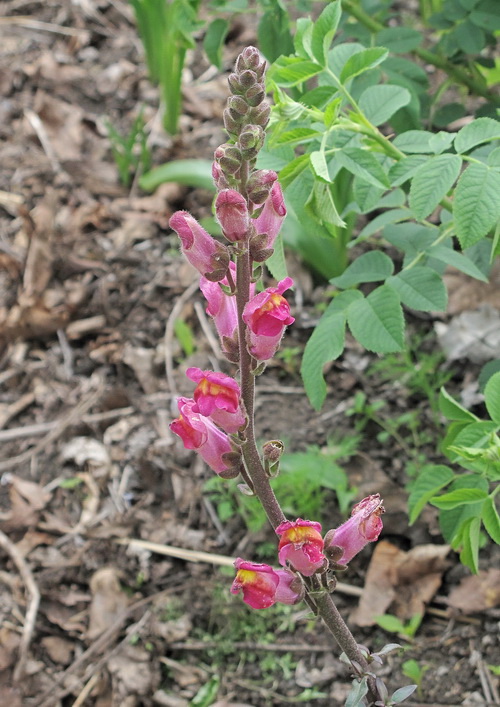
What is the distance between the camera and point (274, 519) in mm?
1596

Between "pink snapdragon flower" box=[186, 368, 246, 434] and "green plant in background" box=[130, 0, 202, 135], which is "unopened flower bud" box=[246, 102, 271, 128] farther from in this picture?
"green plant in background" box=[130, 0, 202, 135]

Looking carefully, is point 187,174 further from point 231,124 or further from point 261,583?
point 261,583

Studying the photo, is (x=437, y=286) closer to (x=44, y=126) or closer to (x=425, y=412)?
(x=425, y=412)

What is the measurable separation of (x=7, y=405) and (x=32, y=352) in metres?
0.30

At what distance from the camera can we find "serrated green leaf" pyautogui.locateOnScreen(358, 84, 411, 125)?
2045 mm

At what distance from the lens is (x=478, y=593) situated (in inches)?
94.3

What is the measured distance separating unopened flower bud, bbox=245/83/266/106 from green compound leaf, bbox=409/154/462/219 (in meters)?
0.49

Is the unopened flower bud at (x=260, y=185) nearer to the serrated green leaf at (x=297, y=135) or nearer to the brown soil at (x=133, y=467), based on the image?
the serrated green leaf at (x=297, y=135)

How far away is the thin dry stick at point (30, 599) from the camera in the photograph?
2.60 meters

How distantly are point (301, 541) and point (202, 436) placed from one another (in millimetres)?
268

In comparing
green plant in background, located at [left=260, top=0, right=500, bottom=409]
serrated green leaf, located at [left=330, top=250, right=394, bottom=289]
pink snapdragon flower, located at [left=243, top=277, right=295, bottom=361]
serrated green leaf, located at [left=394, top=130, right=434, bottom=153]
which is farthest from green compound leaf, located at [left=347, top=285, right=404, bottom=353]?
pink snapdragon flower, located at [left=243, top=277, right=295, bottom=361]

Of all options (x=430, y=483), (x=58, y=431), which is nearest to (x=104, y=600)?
(x=58, y=431)

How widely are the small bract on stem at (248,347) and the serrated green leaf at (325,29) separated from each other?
0.47m

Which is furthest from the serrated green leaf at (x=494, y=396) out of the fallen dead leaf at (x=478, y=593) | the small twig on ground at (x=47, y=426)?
the small twig on ground at (x=47, y=426)
